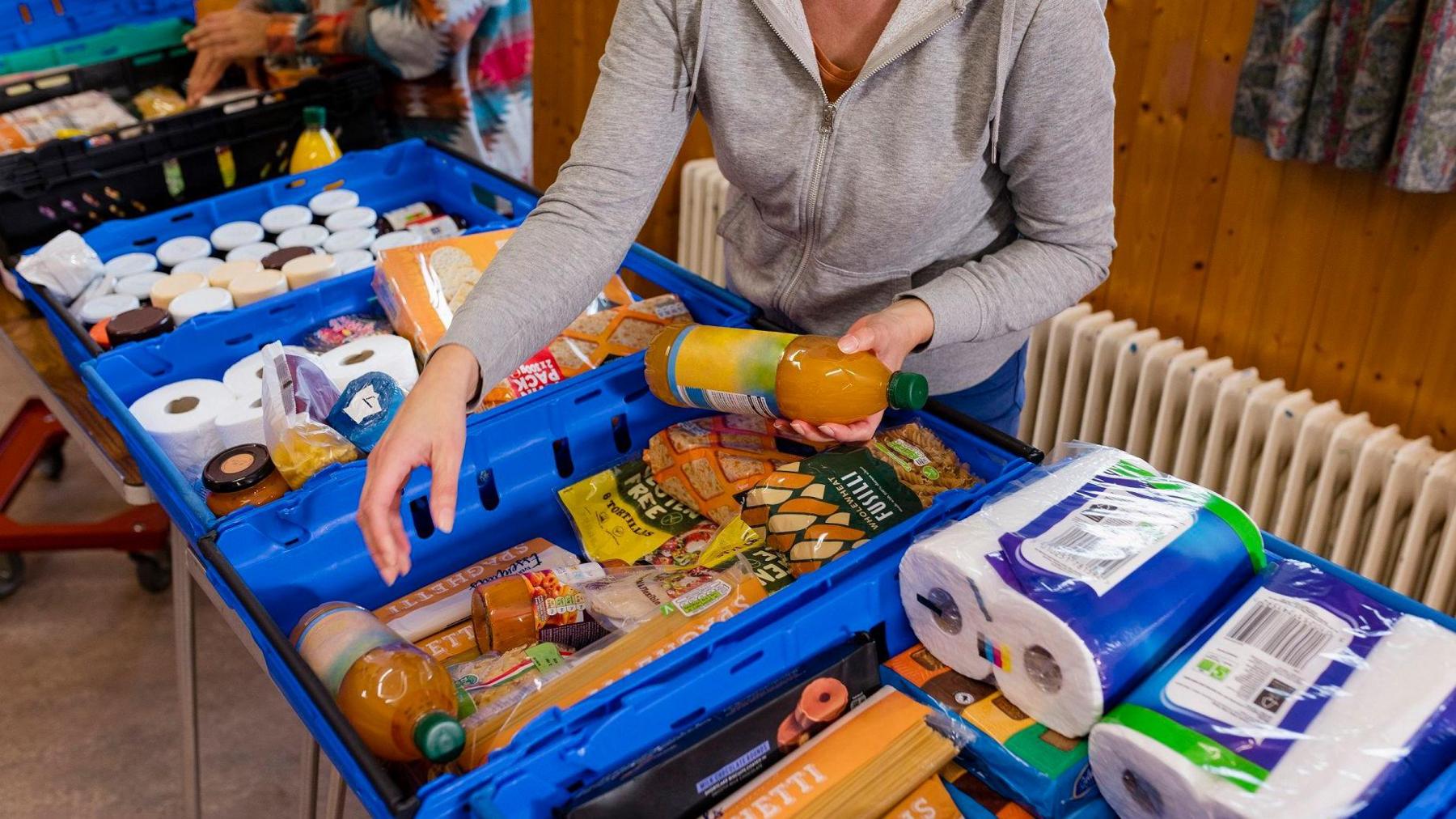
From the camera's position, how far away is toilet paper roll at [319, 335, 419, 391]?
4.93 feet

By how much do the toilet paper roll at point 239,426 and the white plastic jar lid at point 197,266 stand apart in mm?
486

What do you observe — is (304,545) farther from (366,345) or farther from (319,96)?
(319,96)

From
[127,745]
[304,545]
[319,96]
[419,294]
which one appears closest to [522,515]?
[304,545]

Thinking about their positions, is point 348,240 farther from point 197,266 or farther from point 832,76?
point 832,76

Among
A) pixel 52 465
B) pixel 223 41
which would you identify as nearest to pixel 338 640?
pixel 223 41

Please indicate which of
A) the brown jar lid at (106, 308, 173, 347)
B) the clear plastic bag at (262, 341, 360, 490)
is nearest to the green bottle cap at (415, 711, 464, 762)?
the clear plastic bag at (262, 341, 360, 490)

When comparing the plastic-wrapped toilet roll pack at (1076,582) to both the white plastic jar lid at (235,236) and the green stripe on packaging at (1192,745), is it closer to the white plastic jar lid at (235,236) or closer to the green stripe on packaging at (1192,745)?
the green stripe on packaging at (1192,745)

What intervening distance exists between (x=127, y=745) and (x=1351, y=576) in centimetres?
235

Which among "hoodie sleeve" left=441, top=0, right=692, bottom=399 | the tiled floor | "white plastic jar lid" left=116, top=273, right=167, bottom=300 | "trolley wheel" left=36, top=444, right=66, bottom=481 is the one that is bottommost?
the tiled floor

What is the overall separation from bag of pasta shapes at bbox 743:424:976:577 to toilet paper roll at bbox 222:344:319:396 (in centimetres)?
64

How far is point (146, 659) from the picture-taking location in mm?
2635

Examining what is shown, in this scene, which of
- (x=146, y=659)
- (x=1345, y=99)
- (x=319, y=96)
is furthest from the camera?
(x=146, y=659)

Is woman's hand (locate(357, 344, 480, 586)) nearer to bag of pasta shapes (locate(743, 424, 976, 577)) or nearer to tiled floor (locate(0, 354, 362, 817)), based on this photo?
bag of pasta shapes (locate(743, 424, 976, 577))

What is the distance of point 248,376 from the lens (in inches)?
60.7
